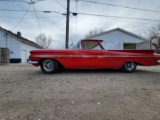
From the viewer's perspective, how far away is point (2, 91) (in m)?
3.39

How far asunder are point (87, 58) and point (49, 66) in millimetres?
1606

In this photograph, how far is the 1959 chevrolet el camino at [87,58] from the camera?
213 inches

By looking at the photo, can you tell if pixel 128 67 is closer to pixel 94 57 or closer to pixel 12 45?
pixel 94 57

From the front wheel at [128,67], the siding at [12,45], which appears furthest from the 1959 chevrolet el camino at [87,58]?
the siding at [12,45]

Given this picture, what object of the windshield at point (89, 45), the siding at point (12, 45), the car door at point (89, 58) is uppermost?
the siding at point (12, 45)

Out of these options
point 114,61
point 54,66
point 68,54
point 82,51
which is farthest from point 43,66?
point 114,61

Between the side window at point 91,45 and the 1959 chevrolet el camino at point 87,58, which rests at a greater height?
the side window at point 91,45

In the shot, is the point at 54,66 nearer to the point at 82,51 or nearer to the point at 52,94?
the point at 82,51

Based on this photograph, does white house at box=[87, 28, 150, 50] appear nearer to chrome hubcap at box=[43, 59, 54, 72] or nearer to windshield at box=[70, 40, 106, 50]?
windshield at box=[70, 40, 106, 50]

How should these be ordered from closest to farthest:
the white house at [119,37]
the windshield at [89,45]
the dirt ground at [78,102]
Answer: the dirt ground at [78,102], the windshield at [89,45], the white house at [119,37]

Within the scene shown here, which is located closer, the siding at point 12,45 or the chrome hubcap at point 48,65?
the chrome hubcap at point 48,65

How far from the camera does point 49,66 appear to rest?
5547 mm

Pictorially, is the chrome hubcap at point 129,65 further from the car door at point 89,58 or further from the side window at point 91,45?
the side window at point 91,45

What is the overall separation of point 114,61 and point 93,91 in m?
2.60
